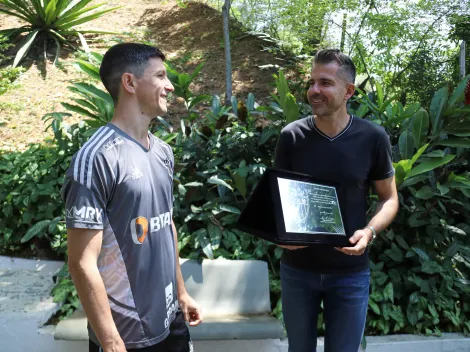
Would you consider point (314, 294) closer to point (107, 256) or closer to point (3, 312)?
point (107, 256)

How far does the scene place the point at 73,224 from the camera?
1.53 metres

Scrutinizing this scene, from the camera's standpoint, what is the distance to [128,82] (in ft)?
5.81

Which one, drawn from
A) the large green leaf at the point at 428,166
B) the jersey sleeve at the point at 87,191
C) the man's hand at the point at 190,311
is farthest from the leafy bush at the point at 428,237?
the jersey sleeve at the point at 87,191

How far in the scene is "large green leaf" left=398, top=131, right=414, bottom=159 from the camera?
402cm

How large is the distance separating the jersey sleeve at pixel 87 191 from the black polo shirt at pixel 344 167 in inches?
39.8

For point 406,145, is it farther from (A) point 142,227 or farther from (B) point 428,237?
(A) point 142,227

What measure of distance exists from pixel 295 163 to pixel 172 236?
2.36 feet

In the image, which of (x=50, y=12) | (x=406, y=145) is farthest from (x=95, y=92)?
(x=50, y=12)

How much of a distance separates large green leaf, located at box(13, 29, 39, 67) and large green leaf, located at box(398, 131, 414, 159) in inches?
250

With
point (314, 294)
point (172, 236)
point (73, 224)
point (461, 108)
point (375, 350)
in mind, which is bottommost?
point (375, 350)

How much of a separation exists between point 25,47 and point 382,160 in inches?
302

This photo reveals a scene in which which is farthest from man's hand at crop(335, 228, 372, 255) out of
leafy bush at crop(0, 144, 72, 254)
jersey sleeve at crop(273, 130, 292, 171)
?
leafy bush at crop(0, 144, 72, 254)

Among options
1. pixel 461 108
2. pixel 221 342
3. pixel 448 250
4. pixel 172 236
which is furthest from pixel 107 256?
pixel 461 108

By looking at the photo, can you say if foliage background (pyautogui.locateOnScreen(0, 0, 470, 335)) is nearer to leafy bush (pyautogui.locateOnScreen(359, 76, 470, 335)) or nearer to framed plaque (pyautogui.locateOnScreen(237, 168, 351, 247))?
leafy bush (pyautogui.locateOnScreen(359, 76, 470, 335))
